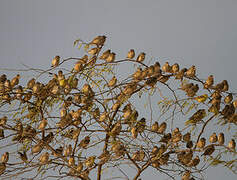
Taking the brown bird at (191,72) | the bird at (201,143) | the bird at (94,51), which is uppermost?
the bird at (94,51)

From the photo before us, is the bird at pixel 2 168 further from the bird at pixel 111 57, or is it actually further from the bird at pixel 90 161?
the bird at pixel 111 57

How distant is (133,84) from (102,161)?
0.16 metres

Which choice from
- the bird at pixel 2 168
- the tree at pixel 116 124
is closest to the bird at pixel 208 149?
the tree at pixel 116 124

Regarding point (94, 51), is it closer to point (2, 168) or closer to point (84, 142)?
point (84, 142)

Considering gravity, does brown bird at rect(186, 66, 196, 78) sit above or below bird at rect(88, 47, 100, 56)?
below

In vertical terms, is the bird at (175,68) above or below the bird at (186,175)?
above

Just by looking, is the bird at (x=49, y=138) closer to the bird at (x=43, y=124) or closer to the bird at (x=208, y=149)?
the bird at (x=43, y=124)

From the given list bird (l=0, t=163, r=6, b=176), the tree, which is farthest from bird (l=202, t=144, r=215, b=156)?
bird (l=0, t=163, r=6, b=176)

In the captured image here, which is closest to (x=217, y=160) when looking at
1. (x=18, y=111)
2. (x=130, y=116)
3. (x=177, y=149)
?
(x=177, y=149)

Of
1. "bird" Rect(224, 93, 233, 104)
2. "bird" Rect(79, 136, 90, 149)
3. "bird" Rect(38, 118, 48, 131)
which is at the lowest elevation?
"bird" Rect(79, 136, 90, 149)

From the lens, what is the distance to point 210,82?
80 centimetres

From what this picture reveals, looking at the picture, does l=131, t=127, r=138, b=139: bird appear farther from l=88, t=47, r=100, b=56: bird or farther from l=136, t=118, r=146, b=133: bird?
l=88, t=47, r=100, b=56: bird

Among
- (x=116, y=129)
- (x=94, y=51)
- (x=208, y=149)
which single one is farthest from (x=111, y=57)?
(x=208, y=149)

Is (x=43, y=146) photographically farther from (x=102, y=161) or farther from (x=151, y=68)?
(x=151, y=68)
